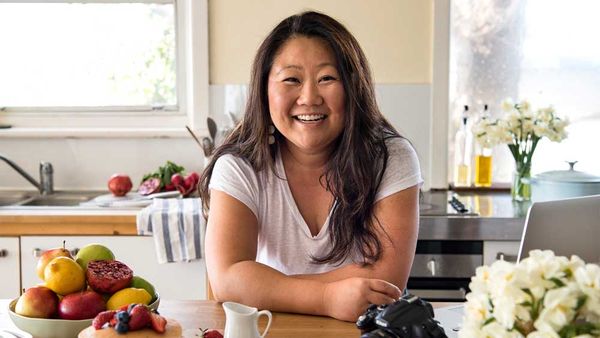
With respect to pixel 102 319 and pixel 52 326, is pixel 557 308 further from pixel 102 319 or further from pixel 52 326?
pixel 52 326

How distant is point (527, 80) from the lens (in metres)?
3.76

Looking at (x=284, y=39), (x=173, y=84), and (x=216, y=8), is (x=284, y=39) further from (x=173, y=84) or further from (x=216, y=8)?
(x=173, y=84)

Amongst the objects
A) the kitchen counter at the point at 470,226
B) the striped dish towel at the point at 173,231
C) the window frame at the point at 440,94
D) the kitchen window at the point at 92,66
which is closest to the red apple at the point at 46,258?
the striped dish towel at the point at 173,231

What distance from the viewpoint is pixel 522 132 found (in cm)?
329

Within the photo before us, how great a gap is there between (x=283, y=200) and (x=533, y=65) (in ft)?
6.47

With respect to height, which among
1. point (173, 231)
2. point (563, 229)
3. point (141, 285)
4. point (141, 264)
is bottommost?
point (141, 264)

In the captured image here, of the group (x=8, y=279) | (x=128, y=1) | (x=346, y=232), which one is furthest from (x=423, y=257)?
(x=128, y=1)

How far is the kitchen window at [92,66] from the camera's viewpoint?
3812 mm

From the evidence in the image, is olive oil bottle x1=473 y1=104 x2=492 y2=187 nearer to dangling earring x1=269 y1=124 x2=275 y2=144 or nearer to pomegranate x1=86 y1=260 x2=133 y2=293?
dangling earring x1=269 y1=124 x2=275 y2=144

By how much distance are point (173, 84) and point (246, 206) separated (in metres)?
1.84

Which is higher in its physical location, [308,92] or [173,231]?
[308,92]

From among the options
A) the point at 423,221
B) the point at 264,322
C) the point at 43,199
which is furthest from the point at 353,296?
the point at 43,199

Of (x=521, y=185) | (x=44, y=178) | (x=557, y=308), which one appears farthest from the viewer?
(x=44, y=178)

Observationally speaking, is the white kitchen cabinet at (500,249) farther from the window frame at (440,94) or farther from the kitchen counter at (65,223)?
the kitchen counter at (65,223)
